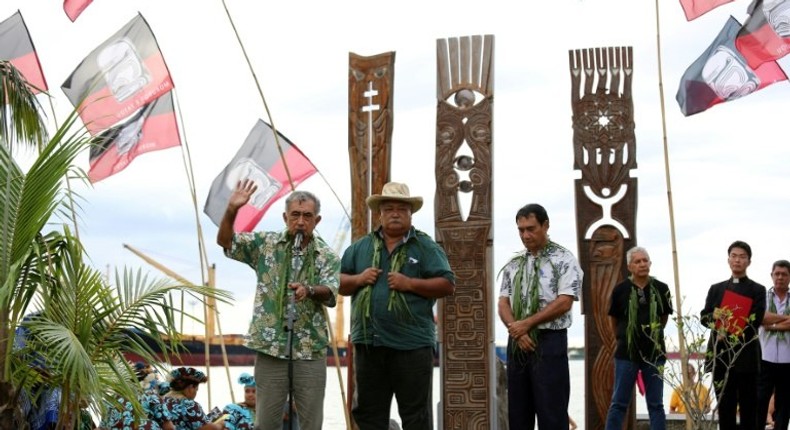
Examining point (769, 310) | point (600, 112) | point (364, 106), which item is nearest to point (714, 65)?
point (600, 112)

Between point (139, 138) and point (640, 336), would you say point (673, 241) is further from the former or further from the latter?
point (139, 138)

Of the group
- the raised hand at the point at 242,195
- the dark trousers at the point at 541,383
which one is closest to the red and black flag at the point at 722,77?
the dark trousers at the point at 541,383

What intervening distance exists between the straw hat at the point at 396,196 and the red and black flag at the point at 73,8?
4.68m

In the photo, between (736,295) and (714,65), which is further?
(714,65)

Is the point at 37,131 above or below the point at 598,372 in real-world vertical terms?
above

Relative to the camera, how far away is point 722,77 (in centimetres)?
905

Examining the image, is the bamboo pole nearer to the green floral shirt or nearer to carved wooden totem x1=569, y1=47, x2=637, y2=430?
carved wooden totem x1=569, y1=47, x2=637, y2=430

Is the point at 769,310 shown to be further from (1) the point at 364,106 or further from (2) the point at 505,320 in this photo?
(1) the point at 364,106

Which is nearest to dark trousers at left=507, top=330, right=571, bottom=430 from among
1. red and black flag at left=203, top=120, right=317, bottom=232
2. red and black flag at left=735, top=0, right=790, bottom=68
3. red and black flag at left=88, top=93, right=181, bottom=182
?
red and black flag at left=735, top=0, right=790, bottom=68

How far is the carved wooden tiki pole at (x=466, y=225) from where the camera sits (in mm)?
8234

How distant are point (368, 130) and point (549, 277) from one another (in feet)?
9.03

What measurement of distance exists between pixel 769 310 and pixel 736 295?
801 mm

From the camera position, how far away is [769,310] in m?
8.16

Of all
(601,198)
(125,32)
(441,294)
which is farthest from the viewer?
(125,32)
